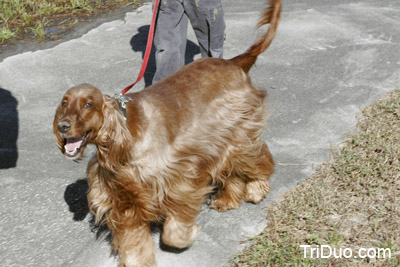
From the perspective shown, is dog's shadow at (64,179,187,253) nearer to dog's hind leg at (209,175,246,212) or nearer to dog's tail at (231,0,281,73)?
dog's hind leg at (209,175,246,212)

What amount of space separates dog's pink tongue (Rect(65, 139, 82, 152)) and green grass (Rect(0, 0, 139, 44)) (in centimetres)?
466

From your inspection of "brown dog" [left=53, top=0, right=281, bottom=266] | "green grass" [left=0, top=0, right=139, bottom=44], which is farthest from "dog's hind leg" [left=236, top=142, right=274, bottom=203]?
"green grass" [left=0, top=0, right=139, bottom=44]

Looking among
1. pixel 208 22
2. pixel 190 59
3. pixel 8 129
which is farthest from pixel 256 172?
pixel 190 59

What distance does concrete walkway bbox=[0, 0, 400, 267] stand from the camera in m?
3.36

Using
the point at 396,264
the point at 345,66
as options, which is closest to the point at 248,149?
the point at 396,264


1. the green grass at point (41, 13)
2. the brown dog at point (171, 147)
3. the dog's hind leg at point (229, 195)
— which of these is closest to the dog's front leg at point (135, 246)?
the brown dog at point (171, 147)

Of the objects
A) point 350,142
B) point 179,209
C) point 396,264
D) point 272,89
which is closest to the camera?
point 396,264

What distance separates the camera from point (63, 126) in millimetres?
2436

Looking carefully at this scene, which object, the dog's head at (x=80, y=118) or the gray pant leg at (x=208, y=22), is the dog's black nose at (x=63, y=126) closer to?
the dog's head at (x=80, y=118)

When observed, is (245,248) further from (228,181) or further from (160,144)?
(160,144)

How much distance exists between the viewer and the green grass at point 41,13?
6945mm

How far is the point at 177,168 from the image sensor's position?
120 inches

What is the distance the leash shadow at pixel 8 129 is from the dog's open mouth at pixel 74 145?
1934 mm

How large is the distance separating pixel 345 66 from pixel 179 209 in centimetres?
337
